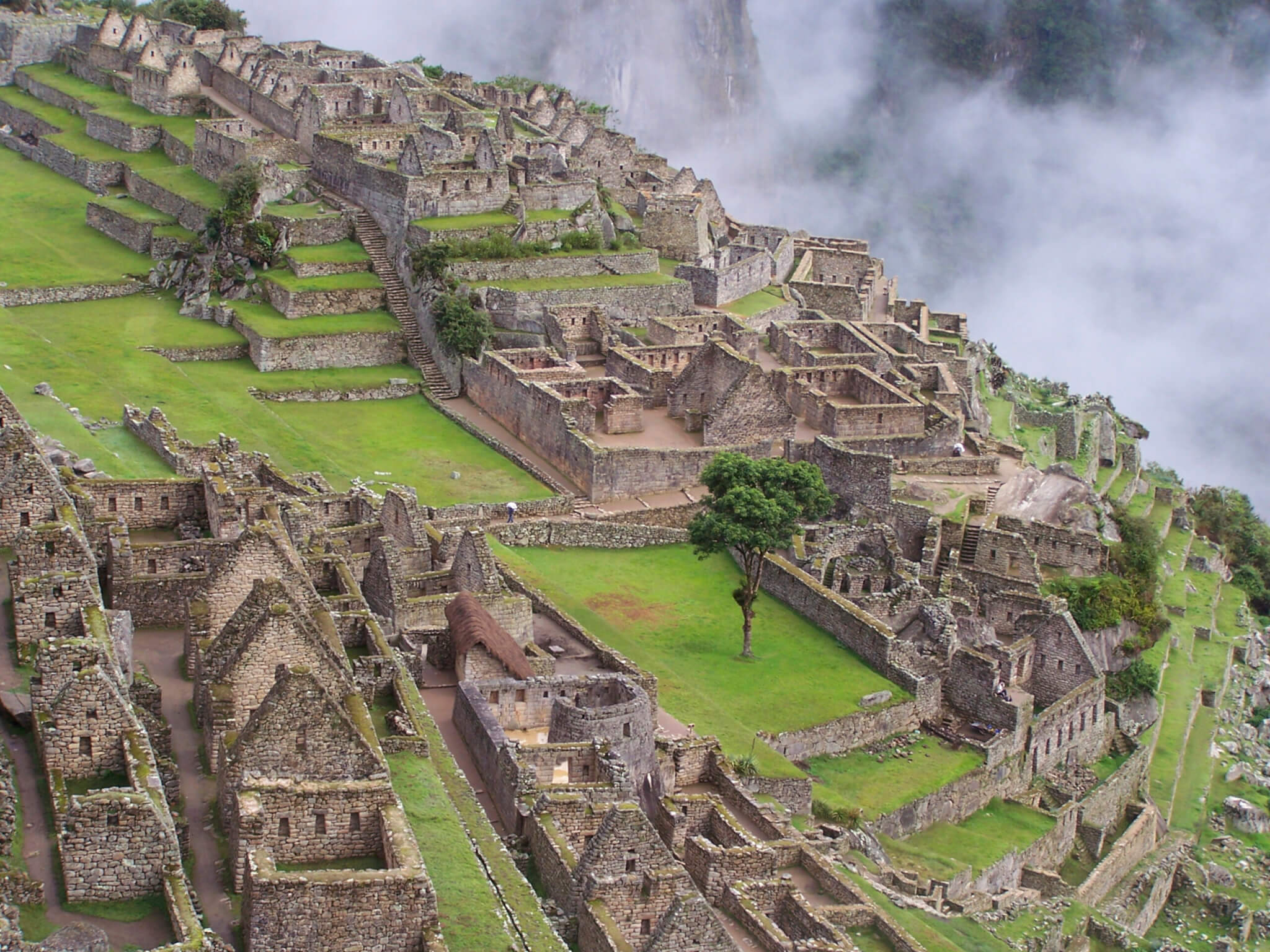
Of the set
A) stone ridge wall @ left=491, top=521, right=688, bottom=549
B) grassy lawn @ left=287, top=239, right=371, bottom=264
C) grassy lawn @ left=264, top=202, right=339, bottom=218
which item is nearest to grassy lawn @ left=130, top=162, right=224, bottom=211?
grassy lawn @ left=264, top=202, right=339, bottom=218

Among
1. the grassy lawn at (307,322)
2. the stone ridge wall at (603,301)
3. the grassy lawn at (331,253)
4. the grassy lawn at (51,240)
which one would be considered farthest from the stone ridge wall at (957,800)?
the grassy lawn at (51,240)

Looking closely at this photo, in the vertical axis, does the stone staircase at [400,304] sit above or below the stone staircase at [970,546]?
above

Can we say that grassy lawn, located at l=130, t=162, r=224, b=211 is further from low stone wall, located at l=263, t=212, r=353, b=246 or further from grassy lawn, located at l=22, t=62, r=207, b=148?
low stone wall, located at l=263, t=212, r=353, b=246

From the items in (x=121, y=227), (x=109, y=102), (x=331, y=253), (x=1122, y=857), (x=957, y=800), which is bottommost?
(x=1122, y=857)

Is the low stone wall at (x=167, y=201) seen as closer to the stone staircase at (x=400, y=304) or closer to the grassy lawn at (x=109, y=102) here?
the grassy lawn at (x=109, y=102)

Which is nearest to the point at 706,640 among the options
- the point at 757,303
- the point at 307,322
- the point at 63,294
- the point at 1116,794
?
the point at 1116,794

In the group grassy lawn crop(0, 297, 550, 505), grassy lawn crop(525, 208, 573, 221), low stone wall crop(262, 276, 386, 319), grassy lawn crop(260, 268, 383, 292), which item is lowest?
grassy lawn crop(0, 297, 550, 505)

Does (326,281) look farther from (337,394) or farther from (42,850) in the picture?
(42,850)
